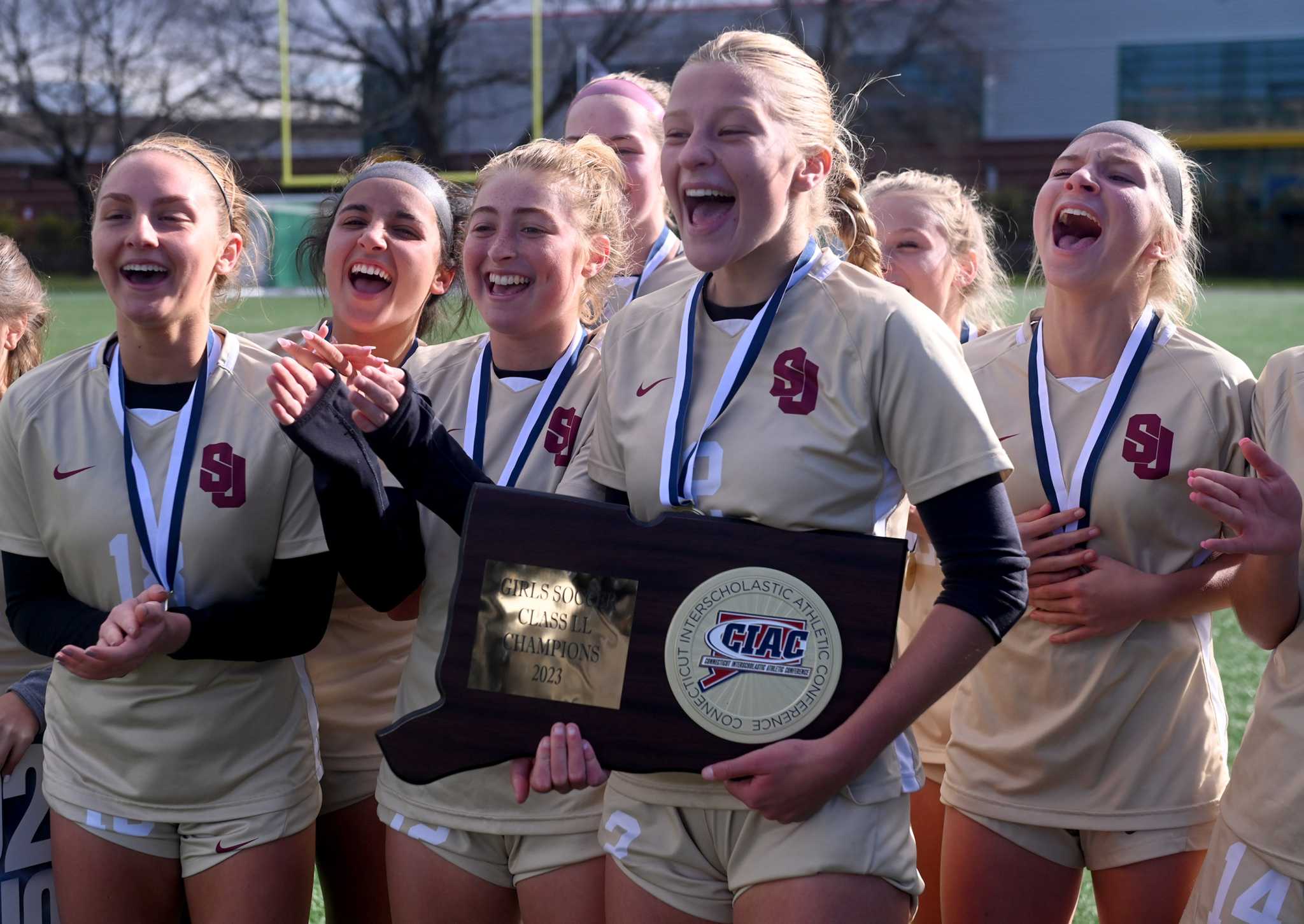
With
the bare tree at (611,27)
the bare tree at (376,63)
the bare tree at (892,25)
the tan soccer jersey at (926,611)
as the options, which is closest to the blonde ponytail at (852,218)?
the tan soccer jersey at (926,611)

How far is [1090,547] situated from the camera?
2.45 metres

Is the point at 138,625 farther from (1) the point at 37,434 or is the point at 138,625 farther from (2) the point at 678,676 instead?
(2) the point at 678,676

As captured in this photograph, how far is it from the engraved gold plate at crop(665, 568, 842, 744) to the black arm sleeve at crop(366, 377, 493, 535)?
0.53 metres

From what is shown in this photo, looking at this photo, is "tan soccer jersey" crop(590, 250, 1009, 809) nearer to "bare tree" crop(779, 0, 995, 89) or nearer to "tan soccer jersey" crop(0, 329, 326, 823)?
"tan soccer jersey" crop(0, 329, 326, 823)

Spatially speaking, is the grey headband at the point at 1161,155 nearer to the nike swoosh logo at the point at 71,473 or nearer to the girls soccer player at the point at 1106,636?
the girls soccer player at the point at 1106,636

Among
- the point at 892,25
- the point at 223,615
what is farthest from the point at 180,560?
the point at 892,25

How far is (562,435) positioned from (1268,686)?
134 centimetres

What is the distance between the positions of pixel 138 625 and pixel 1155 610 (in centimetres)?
185

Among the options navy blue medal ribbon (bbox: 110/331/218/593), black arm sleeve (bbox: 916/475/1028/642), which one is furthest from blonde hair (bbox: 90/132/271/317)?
black arm sleeve (bbox: 916/475/1028/642)

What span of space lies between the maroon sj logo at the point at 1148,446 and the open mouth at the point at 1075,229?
0.40m

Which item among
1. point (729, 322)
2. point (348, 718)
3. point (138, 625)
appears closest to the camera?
point (729, 322)

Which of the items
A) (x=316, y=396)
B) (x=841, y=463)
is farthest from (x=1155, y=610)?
(x=316, y=396)

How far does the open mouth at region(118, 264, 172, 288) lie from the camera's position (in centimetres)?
250

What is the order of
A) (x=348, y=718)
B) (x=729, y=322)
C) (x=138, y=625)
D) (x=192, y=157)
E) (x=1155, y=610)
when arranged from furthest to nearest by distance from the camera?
(x=348, y=718) → (x=192, y=157) → (x=1155, y=610) → (x=138, y=625) → (x=729, y=322)
